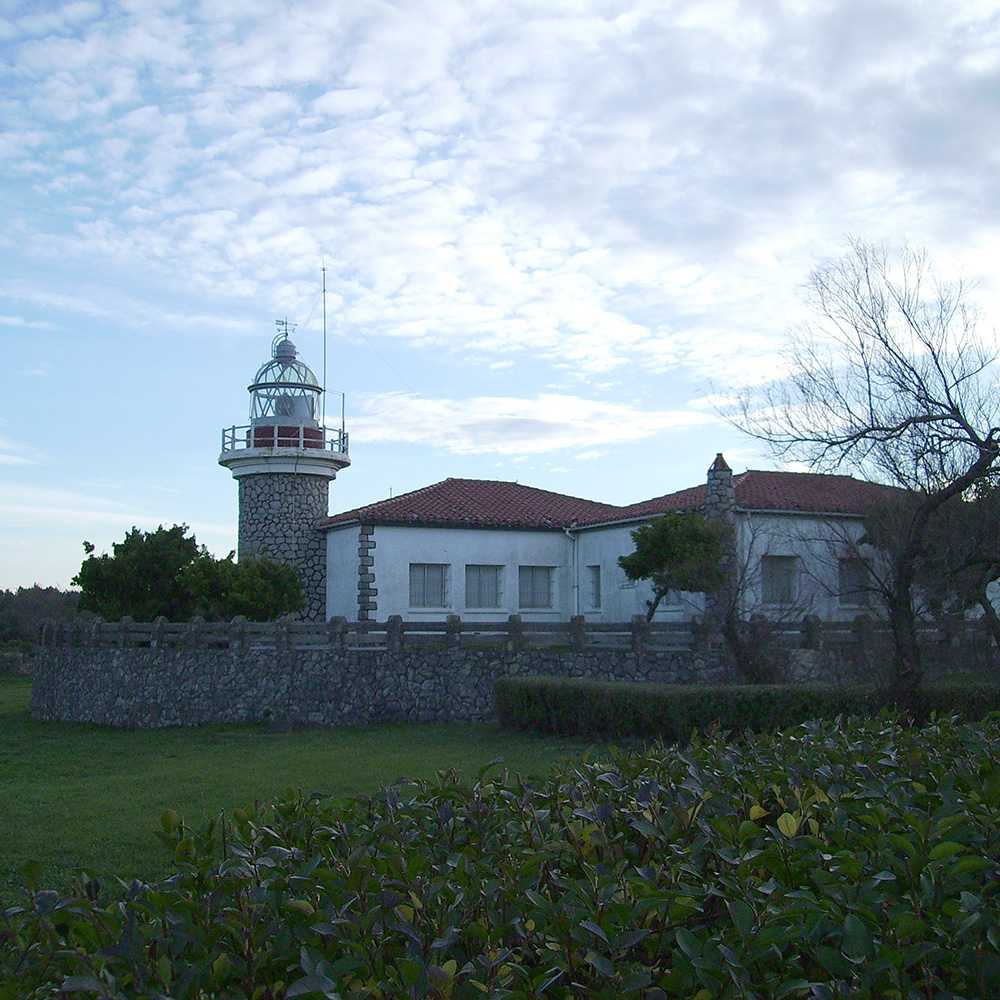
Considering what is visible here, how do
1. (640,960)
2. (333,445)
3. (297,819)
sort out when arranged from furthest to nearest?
1. (333,445)
2. (297,819)
3. (640,960)

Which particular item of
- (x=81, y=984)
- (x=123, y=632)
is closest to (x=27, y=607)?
(x=123, y=632)

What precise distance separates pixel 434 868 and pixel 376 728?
1659cm

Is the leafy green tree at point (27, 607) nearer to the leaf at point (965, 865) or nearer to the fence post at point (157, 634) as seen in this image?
the fence post at point (157, 634)

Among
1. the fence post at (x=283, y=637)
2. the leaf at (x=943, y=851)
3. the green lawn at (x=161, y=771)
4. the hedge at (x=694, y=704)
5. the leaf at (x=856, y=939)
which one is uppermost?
the leaf at (x=943, y=851)

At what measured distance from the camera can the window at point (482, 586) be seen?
2647 centimetres

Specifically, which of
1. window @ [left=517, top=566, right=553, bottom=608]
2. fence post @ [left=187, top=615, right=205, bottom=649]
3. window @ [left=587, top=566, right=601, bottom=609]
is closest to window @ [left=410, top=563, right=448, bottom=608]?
window @ [left=517, top=566, right=553, bottom=608]

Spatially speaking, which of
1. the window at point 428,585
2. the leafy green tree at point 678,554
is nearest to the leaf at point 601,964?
the leafy green tree at point 678,554

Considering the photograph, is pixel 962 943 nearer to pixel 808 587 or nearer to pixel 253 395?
pixel 808 587

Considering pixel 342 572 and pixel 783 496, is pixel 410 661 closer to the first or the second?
pixel 342 572

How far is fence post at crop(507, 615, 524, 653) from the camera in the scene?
1978cm

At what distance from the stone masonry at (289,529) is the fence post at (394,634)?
28.0 feet

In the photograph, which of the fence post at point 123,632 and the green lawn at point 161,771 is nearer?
the green lawn at point 161,771

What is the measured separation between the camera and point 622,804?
324cm

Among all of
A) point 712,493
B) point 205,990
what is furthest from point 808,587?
point 205,990
